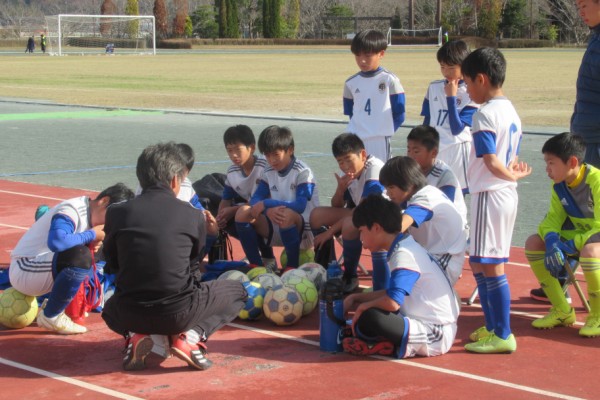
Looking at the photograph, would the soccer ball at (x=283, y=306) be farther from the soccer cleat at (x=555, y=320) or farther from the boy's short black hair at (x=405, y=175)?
the soccer cleat at (x=555, y=320)

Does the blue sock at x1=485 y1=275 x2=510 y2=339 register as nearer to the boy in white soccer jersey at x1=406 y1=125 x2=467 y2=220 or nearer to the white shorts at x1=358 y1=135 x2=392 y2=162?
the boy in white soccer jersey at x1=406 y1=125 x2=467 y2=220

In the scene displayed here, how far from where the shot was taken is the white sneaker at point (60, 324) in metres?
6.20

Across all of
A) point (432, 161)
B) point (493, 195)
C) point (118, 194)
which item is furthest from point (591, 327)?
point (118, 194)

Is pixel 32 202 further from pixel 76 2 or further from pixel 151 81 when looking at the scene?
pixel 76 2

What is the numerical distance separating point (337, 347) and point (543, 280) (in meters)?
1.62

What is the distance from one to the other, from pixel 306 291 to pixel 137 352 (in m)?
1.55

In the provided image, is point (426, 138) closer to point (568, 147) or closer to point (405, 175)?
point (405, 175)

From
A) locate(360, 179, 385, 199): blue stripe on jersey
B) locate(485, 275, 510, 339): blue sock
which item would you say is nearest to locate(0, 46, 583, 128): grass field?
locate(360, 179, 385, 199): blue stripe on jersey

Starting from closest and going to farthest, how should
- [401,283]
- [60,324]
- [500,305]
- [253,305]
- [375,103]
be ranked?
[401,283], [500,305], [60,324], [253,305], [375,103]

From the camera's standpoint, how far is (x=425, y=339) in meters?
5.64

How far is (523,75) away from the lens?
39.9 m

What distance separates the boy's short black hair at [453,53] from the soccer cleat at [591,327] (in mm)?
2588

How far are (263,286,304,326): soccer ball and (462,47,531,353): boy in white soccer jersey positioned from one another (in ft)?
4.03

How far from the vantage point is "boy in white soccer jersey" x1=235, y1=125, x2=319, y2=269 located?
7629mm
